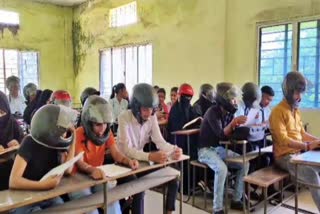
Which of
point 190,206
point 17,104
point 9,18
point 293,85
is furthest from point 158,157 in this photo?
point 9,18

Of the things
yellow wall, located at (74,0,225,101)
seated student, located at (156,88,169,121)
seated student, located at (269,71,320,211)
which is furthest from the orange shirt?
yellow wall, located at (74,0,225,101)

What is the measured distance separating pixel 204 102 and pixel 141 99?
171cm

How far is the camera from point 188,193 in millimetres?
3541

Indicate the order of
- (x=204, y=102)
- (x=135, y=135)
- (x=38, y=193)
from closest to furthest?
(x=38, y=193), (x=135, y=135), (x=204, y=102)

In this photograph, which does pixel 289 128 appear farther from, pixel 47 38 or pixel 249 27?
pixel 47 38

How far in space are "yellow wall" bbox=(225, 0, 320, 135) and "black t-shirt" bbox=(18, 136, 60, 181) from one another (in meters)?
3.72

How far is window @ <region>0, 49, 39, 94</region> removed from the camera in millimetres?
7902

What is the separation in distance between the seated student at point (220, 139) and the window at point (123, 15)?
4.40 m

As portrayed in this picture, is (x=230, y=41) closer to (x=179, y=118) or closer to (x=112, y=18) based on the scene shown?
(x=179, y=118)

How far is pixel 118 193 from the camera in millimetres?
2156

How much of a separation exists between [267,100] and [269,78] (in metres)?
1.02

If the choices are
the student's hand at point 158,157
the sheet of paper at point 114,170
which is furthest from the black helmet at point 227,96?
the sheet of paper at point 114,170

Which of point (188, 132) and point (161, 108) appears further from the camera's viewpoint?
point (161, 108)

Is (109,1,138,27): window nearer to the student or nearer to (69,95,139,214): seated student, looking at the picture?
the student
